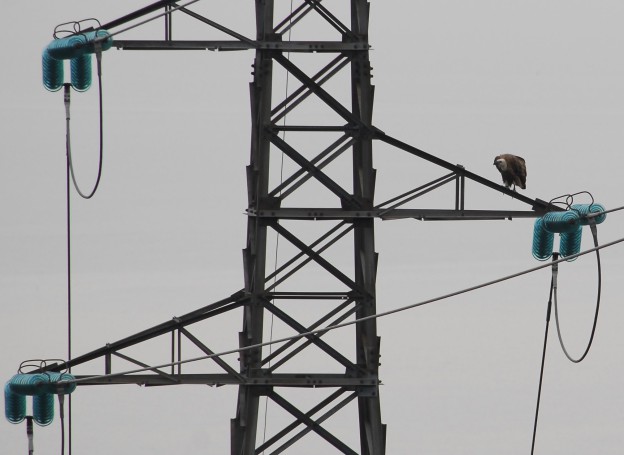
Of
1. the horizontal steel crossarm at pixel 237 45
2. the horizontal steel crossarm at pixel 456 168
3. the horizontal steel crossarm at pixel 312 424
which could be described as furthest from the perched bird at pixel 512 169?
the horizontal steel crossarm at pixel 312 424

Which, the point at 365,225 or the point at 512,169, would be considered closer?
the point at 365,225

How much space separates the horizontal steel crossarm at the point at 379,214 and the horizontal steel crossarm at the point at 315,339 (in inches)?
51.7

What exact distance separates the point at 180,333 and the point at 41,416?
234 centimetres

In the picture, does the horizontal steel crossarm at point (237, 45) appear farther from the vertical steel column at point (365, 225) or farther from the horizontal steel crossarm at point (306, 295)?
the horizontal steel crossarm at point (306, 295)

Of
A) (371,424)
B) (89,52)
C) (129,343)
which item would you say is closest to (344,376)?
(371,424)

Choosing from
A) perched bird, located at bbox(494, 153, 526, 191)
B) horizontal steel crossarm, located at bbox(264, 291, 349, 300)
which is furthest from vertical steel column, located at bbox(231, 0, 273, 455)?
perched bird, located at bbox(494, 153, 526, 191)

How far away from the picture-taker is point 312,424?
1209 inches

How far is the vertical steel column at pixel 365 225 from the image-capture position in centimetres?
3033

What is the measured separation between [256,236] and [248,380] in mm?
2043

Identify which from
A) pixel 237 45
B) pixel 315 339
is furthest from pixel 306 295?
pixel 237 45

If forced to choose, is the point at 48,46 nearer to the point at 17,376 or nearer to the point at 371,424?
the point at 17,376

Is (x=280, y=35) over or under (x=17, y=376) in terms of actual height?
over

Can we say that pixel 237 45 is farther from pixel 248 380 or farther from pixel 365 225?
pixel 248 380

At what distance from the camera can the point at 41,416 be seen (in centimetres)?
3081
